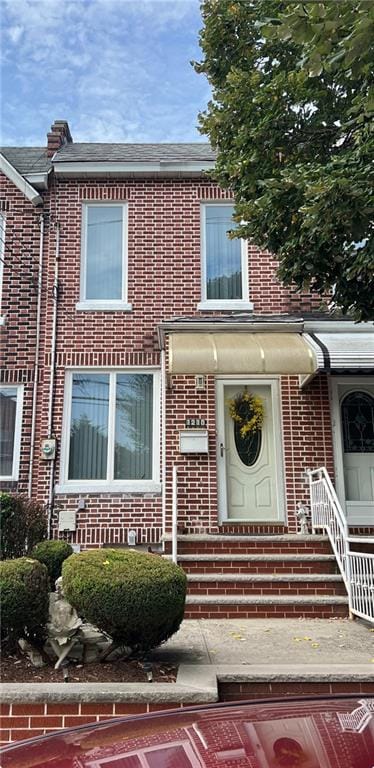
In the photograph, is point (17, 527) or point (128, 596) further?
point (17, 527)

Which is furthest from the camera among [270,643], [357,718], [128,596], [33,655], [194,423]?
[194,423]

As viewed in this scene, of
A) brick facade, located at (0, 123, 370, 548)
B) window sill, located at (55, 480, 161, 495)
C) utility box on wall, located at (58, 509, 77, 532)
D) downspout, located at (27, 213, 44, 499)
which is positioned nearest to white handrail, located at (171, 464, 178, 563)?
brick facade, located at (0, 123, 370, 548)

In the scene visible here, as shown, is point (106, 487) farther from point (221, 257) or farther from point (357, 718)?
point (357, 718)

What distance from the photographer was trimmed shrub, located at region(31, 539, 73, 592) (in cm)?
644

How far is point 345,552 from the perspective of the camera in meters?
6.73

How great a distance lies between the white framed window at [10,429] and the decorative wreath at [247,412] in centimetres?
359

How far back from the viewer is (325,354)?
26.1ft

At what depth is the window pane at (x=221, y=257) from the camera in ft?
33.1

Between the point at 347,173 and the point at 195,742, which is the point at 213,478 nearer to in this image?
the point at 347,173

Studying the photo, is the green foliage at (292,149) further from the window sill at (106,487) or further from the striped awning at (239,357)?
the window sill at (106,487)

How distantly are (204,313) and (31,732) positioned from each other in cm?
722

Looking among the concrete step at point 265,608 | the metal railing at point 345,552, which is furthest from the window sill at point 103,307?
the concrete step at point 265,608

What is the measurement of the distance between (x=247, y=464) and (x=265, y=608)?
2.78 meters

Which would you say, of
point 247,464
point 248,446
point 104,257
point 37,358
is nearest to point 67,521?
point 37,358
